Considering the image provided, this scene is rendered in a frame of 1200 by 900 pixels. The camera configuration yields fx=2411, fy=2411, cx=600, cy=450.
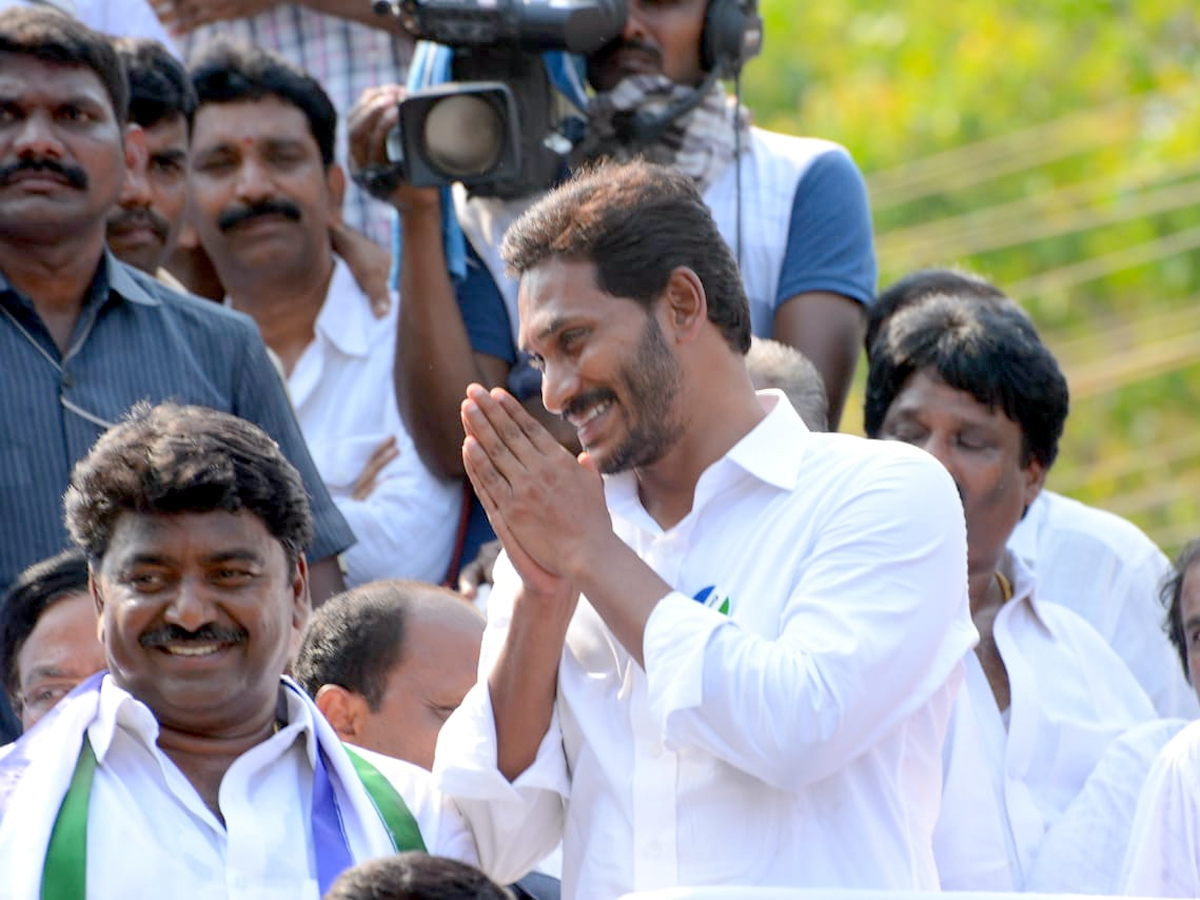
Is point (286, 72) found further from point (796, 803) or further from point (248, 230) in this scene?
point (796, 803)

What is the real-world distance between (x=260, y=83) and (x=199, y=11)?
31.1 inches

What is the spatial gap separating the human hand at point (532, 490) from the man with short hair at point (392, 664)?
0.90 meters

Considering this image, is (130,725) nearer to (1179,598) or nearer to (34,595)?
(34,595)

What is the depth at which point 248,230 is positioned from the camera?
5770 millimetres

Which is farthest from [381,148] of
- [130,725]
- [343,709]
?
[130,725]

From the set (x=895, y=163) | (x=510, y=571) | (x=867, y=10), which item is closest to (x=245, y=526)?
(x=510, y=571)

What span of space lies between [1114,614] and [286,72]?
237cm

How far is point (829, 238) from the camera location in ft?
17.9

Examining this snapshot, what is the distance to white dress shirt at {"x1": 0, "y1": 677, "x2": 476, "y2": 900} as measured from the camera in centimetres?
331

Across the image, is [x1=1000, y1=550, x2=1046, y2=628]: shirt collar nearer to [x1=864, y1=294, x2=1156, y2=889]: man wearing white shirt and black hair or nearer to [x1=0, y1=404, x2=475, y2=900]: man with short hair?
[x1=864, y1=294, x2=1156, y2=889]: man wearing white shirt and black hair

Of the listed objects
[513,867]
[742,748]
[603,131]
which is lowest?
[513,867]

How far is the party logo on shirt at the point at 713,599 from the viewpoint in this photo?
3471mm

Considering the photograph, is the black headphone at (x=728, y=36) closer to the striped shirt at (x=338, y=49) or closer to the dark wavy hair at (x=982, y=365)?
the dark wavy hair at (x=982, y=365)

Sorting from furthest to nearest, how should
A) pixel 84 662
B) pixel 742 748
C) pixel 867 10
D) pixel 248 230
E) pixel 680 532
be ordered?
pixel 867 10, pixel 248 230, pixel 84 662, pixel 680 532, pixel 742 748
